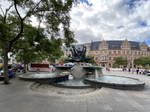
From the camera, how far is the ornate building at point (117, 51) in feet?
224

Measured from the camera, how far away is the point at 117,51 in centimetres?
6856

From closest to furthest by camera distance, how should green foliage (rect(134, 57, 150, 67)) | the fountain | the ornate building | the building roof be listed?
the fountain < green foliage (rect(134, 57, 150, 67)) < the ornate building < the building roof

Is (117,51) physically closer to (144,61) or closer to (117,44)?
(117,44)

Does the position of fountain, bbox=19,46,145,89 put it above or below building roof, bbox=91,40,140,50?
below

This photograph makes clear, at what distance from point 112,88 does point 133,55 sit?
65556mm

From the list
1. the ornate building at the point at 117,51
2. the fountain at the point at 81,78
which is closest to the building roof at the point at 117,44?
the ornate building at the point at 117,51

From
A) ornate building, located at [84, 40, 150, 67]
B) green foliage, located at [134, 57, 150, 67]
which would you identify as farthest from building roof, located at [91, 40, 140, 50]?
Answer: green foliage, located at [134, 57, 150, 67]

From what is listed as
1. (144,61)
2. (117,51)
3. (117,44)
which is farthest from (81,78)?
(117,44)

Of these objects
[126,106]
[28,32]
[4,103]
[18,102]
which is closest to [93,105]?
[126,106]

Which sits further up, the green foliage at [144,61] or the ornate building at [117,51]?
the ornate building at [117,51]

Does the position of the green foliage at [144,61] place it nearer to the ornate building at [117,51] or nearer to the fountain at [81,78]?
the ornate building at [117,51]

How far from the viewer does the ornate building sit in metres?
68.2

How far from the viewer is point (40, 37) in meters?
12.0

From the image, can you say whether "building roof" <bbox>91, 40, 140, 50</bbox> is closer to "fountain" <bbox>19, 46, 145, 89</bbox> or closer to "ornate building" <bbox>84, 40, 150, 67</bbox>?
"ornate building" <bbox>84, 40, 150, 67</bbox>
